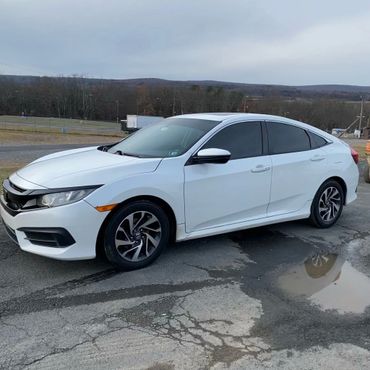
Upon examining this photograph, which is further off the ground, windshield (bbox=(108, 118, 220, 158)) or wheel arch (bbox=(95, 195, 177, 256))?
windshield (bbox=(108, 118, 220, 158))

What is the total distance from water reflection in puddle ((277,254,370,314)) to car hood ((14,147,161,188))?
179cm

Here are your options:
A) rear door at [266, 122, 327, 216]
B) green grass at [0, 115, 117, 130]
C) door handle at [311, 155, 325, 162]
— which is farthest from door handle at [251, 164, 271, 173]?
green grass at [0, 115, 117, 130]

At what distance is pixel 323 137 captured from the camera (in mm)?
6066

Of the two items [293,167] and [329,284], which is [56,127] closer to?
[293,167]

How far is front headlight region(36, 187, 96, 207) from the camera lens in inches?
155

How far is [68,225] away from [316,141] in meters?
3.62

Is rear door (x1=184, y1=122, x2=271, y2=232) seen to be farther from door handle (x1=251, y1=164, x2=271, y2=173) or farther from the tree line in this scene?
the tree line

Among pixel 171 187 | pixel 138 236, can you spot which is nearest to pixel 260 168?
pixel 171 187

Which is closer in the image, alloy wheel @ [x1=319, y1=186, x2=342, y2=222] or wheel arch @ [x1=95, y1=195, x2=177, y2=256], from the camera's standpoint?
wheel arch @ [x1=95, y1=195, x2=177, y2=256]

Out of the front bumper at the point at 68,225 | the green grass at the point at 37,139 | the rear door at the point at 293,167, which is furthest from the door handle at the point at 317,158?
the green grass at the point at 37,139

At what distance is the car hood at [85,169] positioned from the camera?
407 centimetres

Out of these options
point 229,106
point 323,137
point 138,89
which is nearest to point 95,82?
point 138,89

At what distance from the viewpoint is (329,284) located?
4234 millimetres

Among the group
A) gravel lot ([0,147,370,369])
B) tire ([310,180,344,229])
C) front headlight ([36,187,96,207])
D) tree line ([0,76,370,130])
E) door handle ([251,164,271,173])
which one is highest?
tree line ([0,76,370,130])
